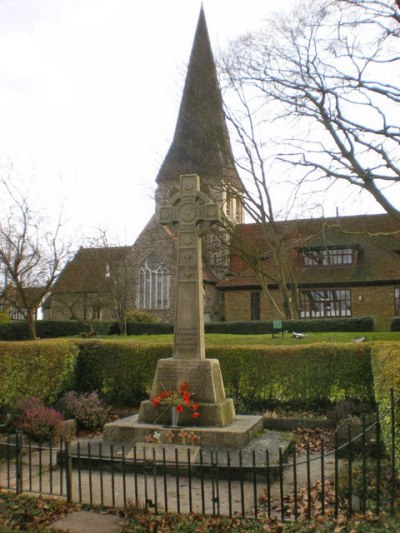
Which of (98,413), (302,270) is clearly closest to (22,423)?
(98,413)

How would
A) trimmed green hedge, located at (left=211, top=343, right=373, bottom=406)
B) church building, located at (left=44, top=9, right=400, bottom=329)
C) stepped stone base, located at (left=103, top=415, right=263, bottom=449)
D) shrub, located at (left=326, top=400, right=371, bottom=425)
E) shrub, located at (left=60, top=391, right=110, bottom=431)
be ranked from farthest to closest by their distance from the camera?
church building, located at (left=44, top=9, right=400, bottom=329) < trimmed green hedge, located at (left=211, top=343, right=373, bottom=406) < shrub, located at (left=60, top=391, right=110, bottom=431) < shrub, located at (left=326, top=400, right=371, bottom=425) < stepped stone base, located at (left=103, top=415, right=263, bottom=449)

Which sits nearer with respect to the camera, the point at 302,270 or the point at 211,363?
the point at 211,363

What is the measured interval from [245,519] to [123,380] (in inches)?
302

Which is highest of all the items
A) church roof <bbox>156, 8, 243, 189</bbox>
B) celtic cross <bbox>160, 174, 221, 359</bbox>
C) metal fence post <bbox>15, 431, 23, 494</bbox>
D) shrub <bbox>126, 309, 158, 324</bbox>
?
church roof <bbox>156, 8, 243, 189</bbox>

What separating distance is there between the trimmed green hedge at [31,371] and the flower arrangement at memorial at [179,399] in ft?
13.1

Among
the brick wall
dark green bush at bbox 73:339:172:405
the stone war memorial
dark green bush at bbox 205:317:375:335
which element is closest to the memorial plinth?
the stone war memorial

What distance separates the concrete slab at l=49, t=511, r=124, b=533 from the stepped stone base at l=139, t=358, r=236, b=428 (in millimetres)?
3360

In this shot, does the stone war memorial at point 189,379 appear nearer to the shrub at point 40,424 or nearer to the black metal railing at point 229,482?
the black metal railing at point 229,482

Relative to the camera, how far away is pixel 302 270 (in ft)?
119

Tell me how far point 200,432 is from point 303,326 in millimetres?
18679

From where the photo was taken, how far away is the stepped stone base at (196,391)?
873 cm

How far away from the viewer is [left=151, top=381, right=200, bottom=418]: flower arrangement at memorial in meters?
8.55

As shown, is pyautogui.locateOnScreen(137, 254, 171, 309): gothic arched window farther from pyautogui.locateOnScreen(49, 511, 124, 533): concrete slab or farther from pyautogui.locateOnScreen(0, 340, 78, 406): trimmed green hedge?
pyautogui.locateOnScreen(49, 511, 124, 533): concrete slab

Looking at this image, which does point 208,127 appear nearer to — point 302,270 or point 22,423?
point 302,270
